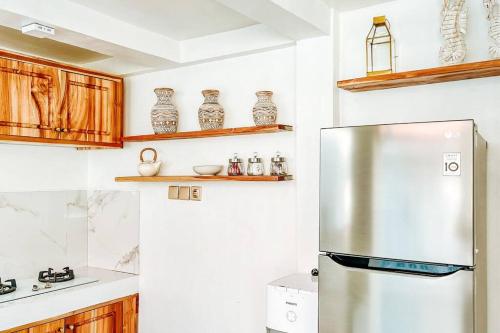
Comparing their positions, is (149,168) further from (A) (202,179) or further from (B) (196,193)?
(A) (202,179)

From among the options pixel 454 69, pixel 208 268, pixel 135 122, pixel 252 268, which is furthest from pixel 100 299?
pixel 454 69

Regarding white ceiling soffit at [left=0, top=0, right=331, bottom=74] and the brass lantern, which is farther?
the brass lantern

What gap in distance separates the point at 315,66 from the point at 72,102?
1.79 meters

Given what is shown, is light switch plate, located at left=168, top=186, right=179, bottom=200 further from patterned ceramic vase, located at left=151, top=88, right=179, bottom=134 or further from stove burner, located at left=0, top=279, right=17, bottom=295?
stove burner, located at left=0, top=279, right=17, bottom=295

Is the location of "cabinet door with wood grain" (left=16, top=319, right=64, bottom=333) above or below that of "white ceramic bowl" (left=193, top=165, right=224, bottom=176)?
below

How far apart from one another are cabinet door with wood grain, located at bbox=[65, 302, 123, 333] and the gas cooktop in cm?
22

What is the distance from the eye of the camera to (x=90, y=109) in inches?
132

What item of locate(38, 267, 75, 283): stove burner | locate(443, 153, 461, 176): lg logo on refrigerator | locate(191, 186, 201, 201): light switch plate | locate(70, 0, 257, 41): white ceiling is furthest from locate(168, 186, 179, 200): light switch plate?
locate(443, 153, 461, 176): lg logo on refrigerator

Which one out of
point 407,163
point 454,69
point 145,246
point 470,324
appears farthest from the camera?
point 145,246

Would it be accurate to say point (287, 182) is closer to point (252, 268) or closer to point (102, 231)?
point (252, 268)

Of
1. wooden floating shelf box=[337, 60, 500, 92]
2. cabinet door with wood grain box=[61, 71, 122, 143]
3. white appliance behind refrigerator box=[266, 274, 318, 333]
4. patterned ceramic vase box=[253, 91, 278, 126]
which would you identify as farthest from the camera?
cabinet door with wood grain box=[61, 71, 122, 143]

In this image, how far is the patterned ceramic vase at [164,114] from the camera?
10.6 ft

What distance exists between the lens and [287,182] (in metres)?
2.84

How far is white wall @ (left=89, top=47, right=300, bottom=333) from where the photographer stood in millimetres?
2891
